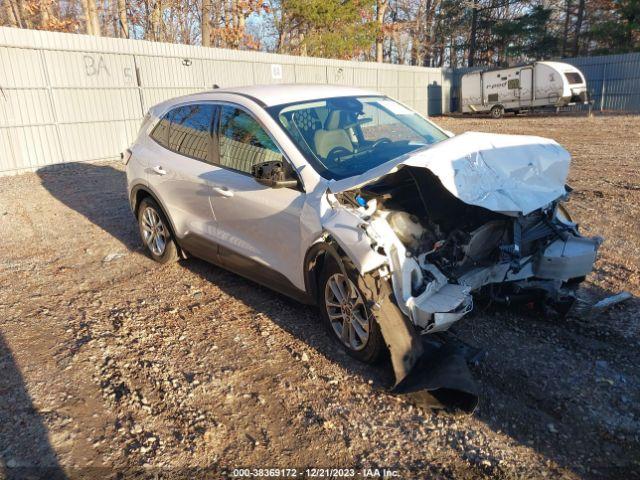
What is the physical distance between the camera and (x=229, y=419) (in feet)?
10.4

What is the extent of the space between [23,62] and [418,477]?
13418 millimetres

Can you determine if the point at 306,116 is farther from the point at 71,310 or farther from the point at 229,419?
the point at 71,310

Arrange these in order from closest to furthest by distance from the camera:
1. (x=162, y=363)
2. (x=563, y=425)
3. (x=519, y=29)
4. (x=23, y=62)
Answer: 1. (x=563, y=425)
2. (x=162, y=363)
3. (x=23, y=62)
4. (x=519, y=29)

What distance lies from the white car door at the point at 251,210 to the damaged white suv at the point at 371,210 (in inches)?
0.5

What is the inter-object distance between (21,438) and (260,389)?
1.40 m

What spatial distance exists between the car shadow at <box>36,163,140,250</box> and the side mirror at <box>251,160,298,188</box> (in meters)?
3.31

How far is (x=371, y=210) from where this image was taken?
347 centimetres

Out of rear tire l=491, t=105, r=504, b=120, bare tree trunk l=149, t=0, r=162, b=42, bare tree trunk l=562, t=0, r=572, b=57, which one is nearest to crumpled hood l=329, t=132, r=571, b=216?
bare tree trunk l=149, t=0, r=162, b=42

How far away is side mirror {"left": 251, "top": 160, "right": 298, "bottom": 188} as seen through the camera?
387 centimetres

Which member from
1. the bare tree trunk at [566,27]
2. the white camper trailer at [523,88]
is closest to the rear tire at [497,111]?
the white camper trailer at [523,88]

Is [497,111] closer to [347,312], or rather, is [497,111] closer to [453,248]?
[453,248]

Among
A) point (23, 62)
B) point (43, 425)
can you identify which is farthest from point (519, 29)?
point (43, 425)

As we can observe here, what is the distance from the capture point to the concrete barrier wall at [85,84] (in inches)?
488

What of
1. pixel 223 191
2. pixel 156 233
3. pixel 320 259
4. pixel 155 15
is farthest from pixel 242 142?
pixel 155 15
